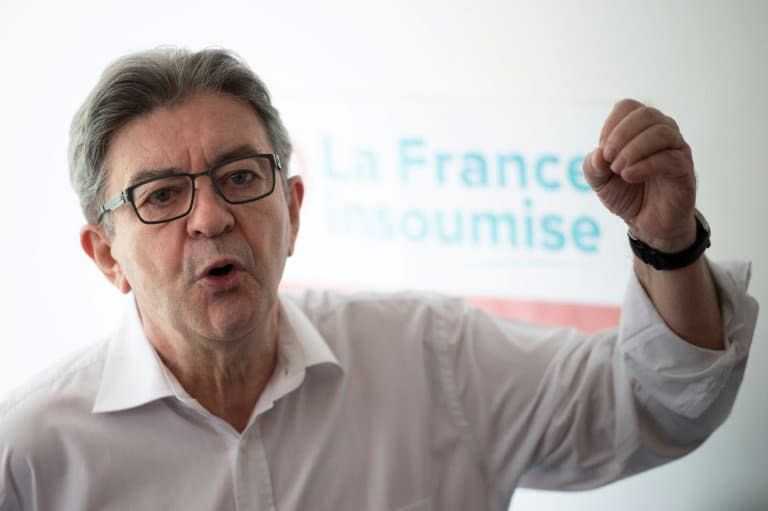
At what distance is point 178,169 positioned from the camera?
144 centimetres

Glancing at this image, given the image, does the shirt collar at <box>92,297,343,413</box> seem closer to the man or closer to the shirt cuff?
the man

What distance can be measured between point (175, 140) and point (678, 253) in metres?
0.83

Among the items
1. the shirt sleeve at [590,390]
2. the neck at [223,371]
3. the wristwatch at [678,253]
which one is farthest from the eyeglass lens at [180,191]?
the wristwatch at [678,253]

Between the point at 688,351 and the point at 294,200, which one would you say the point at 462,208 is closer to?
the point at 294,200

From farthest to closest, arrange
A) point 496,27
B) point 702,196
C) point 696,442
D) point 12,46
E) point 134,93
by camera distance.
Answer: point 12,46 < point 496,27 < point 702,196 < point 696,442 < point 134,93

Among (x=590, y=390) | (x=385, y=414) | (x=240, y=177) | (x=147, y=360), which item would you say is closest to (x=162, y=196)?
(x=240, y=177)

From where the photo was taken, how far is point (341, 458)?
159cm

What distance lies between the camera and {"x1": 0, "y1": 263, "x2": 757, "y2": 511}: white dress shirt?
147 centimetres

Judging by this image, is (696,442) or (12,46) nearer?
(696,442)

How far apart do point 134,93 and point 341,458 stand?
73 cm

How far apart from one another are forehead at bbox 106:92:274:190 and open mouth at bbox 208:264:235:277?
167 mm

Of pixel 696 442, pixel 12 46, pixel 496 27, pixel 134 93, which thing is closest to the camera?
pixel 134 93

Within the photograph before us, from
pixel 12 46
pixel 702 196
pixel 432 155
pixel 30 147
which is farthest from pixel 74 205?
pixel 702 196

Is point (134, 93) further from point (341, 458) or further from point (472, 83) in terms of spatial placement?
point (472, 83)
